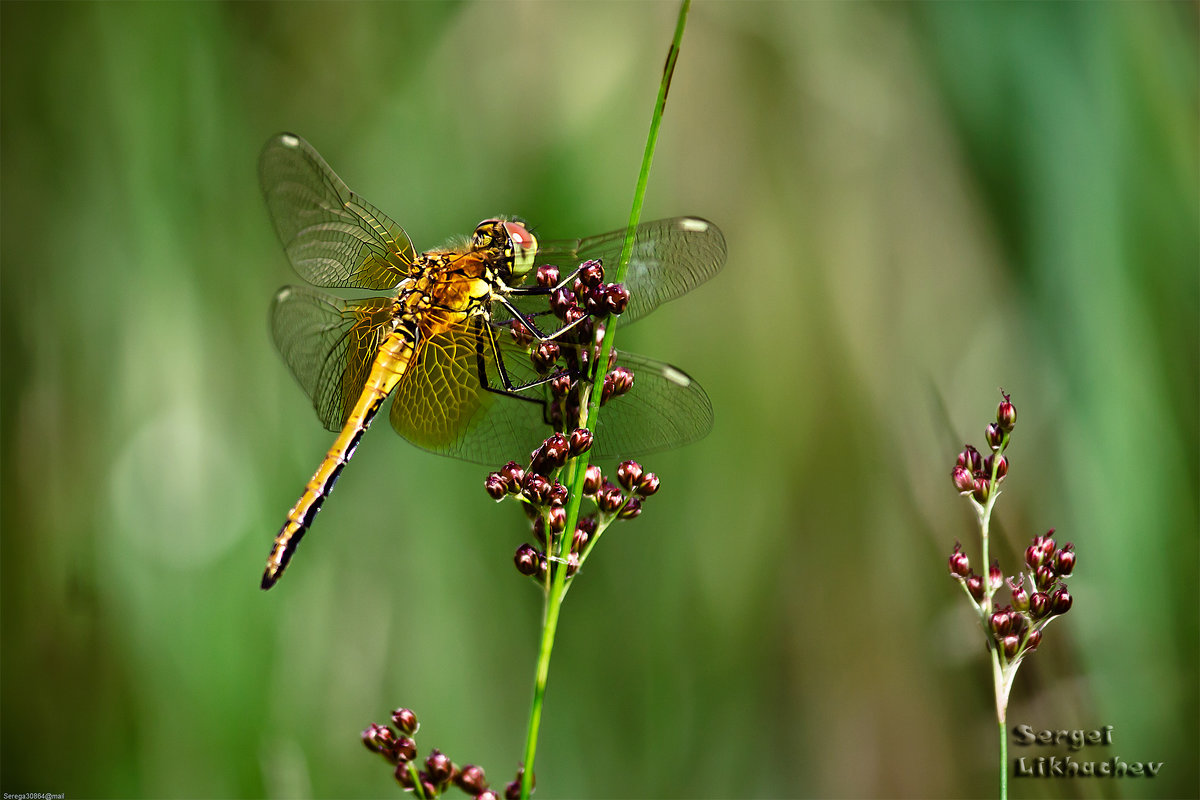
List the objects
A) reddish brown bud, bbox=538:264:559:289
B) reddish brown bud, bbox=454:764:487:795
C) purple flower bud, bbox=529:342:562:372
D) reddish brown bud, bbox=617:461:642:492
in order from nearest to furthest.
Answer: reddish brown bud, bbox=454:764:487:795 → reddish brown bud, bbox=617:461:642:492 → purple flower bud, bbox=529:342:562:372 → reddish brown bud, bbox=538:264:559:289

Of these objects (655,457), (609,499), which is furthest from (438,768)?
(655,457)

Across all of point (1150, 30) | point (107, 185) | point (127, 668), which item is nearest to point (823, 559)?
point (1150, 30)

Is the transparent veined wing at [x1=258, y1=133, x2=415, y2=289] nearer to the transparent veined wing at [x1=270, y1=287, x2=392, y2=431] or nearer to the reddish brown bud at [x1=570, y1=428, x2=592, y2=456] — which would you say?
the transparent veined wing at [x1=270, y1=287, x2=392, y2=431]

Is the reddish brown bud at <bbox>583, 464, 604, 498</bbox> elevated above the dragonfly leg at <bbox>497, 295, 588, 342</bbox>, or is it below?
below

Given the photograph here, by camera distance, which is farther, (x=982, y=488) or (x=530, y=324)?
(x=530, y=324)

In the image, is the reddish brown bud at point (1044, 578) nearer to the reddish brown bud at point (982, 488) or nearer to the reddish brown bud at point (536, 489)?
the reddish brown bud at point (982, 488)

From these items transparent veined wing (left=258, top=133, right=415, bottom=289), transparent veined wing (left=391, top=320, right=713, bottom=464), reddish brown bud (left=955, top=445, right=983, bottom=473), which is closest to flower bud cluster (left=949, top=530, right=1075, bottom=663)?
reddish brown bud (left=955, top=445, right=983, bottom=473)

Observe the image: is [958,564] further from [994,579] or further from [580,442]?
[580,442]
